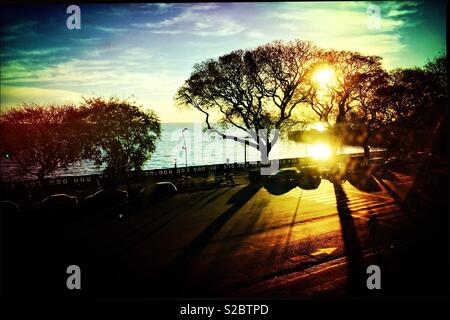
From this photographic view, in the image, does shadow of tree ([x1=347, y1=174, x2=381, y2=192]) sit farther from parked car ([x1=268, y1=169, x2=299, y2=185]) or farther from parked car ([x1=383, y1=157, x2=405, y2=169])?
parked car ([x1=383, y1=157, x2=405, y2=169])

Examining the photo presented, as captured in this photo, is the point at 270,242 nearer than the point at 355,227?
Yes

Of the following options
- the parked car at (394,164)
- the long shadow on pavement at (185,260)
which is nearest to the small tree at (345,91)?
the parked car at (394,164)

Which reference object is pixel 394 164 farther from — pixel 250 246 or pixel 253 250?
pixel 253 250

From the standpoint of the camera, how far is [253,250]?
1232 centimetres

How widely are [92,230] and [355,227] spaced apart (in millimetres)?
14014

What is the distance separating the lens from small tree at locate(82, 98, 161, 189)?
996 inches

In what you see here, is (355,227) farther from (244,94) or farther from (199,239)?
(244,94)

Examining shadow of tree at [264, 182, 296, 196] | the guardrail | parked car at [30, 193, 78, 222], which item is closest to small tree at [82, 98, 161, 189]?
the guardrail

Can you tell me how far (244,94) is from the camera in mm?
31828

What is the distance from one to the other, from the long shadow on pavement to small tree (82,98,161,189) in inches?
471

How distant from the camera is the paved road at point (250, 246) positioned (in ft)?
31.4

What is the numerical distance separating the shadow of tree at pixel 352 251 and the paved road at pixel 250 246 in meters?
0.03

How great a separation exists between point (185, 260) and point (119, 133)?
17.2m
